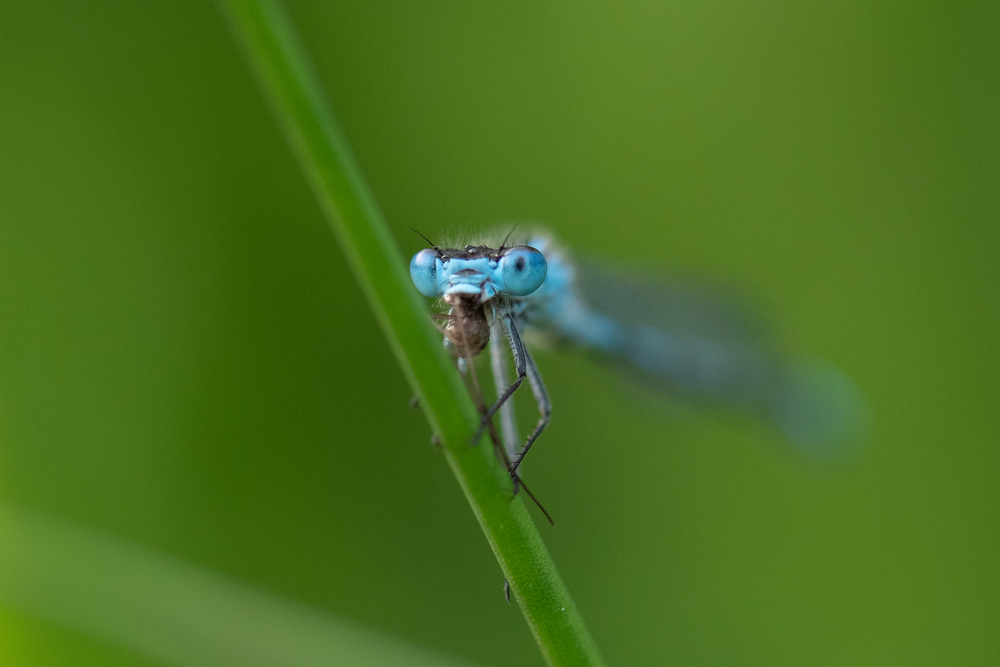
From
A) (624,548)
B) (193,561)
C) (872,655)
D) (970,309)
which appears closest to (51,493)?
(193,561)

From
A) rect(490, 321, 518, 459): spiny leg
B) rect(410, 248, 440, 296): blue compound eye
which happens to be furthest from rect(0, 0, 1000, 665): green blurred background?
rect(410, 248, 440, 296): blue compound eye

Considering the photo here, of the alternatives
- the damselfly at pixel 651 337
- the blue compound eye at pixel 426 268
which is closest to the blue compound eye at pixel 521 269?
the damselfly at pixel 651 337

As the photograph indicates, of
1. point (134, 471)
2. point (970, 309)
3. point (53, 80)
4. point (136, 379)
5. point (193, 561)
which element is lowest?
point (970, 309)

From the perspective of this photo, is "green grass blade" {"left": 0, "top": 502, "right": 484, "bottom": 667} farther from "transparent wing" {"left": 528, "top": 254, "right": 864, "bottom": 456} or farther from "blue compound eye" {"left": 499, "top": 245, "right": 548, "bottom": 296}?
"transparent wing" {"left": 528, "top": 254, "right": 864, "bottom": 456}

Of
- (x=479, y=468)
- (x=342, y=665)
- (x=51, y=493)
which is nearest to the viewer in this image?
(x=479, y=468)

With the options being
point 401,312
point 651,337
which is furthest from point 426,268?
point 651,337

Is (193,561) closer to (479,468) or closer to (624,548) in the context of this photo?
(624,548)

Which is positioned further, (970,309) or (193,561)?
(970,309)

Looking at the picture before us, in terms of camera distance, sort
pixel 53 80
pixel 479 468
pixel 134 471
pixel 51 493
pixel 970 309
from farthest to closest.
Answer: pixel 970 309 < pixel 53 80 < pixel 134 471 < pixel 51 493 < pixel 479 468
